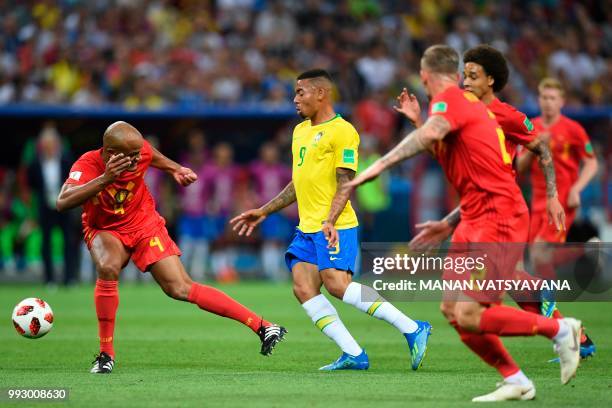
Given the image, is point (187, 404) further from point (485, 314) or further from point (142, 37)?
point (142, 37)

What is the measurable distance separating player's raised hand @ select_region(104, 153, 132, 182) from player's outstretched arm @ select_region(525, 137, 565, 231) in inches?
131

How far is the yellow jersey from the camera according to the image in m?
9.52

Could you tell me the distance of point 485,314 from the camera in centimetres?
732

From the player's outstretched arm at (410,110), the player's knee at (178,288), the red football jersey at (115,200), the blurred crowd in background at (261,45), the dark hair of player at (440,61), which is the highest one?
the blurred crowd in background at (261,45)

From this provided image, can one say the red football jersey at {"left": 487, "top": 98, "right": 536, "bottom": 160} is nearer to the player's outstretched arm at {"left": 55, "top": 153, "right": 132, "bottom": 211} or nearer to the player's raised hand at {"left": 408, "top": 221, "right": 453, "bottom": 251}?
the player's raised hand at {"left": 408, "top": 221, "right": 453, "bottom": 251}

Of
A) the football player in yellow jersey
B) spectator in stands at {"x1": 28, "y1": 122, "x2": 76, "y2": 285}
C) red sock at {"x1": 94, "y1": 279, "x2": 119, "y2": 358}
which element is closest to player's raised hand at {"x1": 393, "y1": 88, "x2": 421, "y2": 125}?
the football player in yellow jersey

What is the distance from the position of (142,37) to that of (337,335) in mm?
15401

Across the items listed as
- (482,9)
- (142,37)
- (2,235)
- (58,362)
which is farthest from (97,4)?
(58,362)

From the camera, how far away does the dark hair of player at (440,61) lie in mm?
7680

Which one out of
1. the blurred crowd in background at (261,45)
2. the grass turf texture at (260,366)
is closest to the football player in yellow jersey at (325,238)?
the grass turf texture at (260,366)

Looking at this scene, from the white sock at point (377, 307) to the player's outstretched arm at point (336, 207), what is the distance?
2.21ft

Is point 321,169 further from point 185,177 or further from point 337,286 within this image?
point 185,177

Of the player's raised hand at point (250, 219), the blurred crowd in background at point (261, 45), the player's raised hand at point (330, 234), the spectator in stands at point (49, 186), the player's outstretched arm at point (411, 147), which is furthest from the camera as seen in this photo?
the blurred crowd in background at point (261, 45)

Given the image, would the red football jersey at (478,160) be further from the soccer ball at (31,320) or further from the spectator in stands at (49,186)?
the spectator in stands at (49,186)
